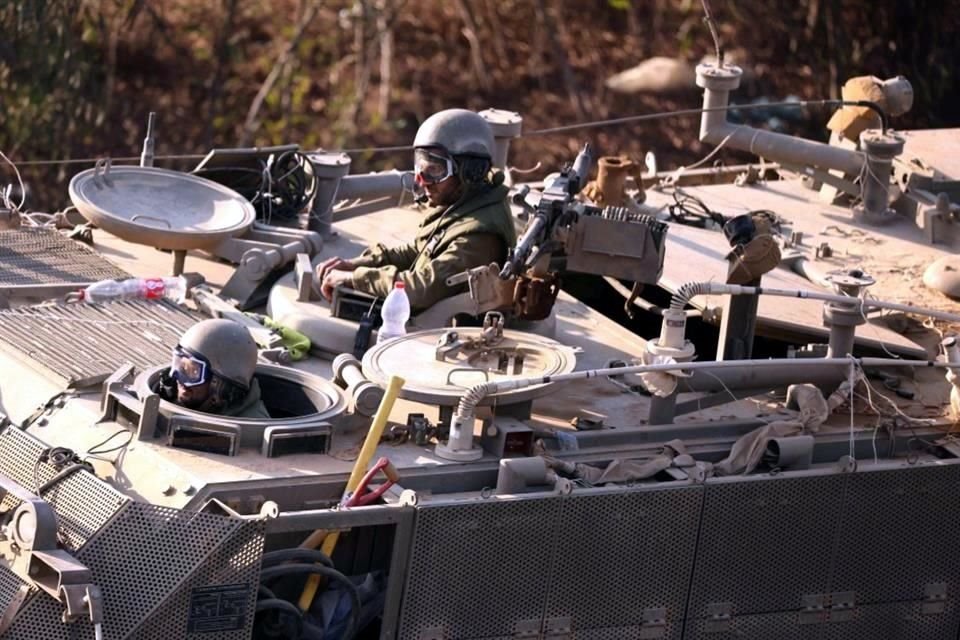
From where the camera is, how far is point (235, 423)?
8.99 meters

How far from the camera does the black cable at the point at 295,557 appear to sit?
28.5 ft

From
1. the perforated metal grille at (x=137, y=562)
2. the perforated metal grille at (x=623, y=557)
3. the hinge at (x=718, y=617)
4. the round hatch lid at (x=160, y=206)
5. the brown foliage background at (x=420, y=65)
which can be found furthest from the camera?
the brown foliage background at (x=420, y=65)

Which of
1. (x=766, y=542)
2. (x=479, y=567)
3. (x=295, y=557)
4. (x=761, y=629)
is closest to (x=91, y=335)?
(x=295, y=557)

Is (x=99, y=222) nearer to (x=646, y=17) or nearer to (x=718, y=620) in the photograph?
(x=718, y=620)

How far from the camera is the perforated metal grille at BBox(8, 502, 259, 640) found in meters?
8.38

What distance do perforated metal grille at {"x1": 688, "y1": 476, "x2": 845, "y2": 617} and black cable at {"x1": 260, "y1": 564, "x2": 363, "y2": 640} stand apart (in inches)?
57.4

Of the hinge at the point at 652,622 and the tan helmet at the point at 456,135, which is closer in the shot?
the hinge at the point at 652,622

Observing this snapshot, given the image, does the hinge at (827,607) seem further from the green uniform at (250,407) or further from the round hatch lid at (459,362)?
the green uniform at (250,407)

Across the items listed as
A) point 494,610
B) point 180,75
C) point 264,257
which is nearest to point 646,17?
point 180,75

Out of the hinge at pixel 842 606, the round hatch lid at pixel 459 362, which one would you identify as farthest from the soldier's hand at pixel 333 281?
the hinge at pixel 842 606

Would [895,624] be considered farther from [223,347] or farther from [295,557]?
[223,347]

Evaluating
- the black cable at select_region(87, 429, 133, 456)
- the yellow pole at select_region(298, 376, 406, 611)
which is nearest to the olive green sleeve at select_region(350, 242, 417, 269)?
the yellow pole at select_region(298, 376, 406, 611)

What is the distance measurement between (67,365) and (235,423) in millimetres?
1024

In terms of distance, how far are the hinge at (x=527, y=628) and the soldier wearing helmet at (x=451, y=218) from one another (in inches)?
69.4
